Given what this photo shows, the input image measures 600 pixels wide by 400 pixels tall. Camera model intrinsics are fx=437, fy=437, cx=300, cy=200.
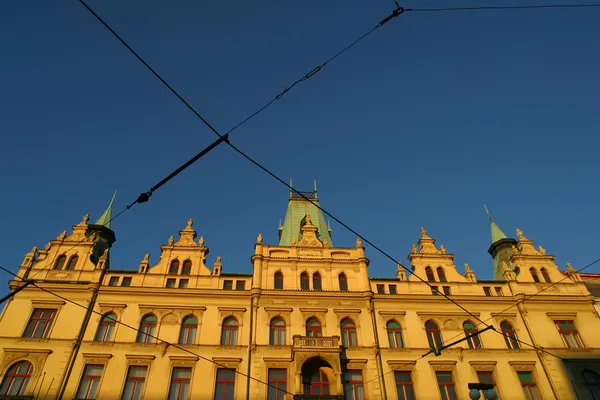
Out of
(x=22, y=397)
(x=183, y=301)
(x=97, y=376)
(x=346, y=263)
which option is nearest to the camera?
(x=22, y=397)

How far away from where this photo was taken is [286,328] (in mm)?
31875

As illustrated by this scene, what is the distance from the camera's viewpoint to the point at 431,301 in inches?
1352

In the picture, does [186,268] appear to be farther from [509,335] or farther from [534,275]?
[534,275]

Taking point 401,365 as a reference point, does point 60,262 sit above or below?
above

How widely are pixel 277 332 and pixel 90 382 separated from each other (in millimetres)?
12614

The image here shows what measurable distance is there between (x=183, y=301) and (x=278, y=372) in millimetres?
9001

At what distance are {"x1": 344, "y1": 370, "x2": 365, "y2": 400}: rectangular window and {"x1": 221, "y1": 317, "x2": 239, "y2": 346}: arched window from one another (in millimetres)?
8292

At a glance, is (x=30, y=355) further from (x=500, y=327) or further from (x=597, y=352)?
(x=597, y=352)

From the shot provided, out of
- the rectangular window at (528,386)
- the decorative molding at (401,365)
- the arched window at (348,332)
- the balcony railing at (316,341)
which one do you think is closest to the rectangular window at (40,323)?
the balcony railing at (316,341)

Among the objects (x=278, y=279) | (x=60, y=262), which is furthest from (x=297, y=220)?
(x=60, y=262)

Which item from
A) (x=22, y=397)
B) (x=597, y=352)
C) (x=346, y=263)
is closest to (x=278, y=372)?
(x=346, y=263)

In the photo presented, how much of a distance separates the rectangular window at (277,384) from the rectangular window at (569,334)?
21414 mm

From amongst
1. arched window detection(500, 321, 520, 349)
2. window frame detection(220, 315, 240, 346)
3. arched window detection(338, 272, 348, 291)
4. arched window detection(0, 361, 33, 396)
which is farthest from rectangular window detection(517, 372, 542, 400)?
arched window detection(0, 361, 33, 396)

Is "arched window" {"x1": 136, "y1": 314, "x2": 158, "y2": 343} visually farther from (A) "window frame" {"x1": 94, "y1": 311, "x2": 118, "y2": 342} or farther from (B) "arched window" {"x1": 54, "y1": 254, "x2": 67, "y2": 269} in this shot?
(B) "arched window" {"x1": 54, "y1": 254, "x2": 67, "y2": 269}
